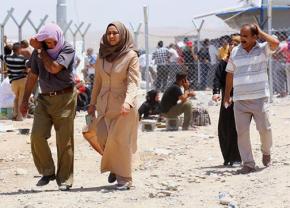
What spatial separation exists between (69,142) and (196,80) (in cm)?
1468

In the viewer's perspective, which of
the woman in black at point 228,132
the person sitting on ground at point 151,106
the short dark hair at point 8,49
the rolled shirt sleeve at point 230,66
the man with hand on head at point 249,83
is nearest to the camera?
the man with hand on head at point 249,83

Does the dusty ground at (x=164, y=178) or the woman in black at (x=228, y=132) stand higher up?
the woman in black at (x=228, y=132)

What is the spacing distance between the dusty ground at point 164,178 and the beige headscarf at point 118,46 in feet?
3.43

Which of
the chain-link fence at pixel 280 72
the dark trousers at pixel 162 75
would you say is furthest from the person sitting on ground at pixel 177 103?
the dark trousers at pixel 162 75

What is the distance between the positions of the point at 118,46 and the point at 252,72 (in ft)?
5.11

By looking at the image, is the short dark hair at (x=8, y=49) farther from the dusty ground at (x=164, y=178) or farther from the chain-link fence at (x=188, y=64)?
the chain-link fence at (x=188, y=64)

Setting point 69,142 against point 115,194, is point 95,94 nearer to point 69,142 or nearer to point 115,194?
point 69,142

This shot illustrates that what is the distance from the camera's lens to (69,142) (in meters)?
7.57

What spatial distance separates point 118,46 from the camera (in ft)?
24.0

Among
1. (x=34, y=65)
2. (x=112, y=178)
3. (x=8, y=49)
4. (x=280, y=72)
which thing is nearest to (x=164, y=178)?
(x=112, y=178)

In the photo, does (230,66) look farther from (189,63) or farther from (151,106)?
(189,63)

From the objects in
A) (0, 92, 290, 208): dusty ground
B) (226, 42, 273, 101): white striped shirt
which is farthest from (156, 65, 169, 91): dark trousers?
(226, 42, 273, 101): white striped shirt

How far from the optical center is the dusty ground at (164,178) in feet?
22.4

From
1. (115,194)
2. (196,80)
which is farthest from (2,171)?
(196,80)
